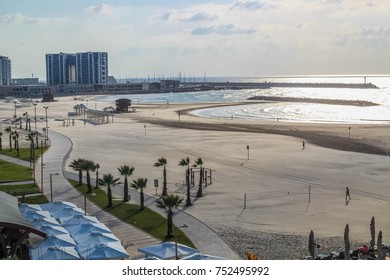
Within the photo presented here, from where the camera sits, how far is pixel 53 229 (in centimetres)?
1532

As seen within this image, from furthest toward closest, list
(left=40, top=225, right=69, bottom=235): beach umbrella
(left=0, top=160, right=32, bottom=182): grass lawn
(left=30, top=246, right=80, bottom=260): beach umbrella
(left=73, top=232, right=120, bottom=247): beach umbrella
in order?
(left=0, top=160, right=32, bottom=182): grass lawn, (left=40, top=225, right=69, bottom=235): beach umbrella, (left=73, top=232, right=120, bottom=247): beach umbrella, (left=30, top=246, right=80, bottom=260): beach umbrella

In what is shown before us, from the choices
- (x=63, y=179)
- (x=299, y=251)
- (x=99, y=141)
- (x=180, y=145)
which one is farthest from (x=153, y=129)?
(x=299, y=251)

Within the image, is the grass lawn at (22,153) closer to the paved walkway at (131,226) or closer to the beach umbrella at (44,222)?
the paved walkway at (131,226)

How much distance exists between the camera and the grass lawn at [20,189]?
72.8 feet

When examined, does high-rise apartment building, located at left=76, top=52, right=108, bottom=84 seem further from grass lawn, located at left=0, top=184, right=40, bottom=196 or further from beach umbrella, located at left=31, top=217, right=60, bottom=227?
beach umbrella, located at left=31, top=217, right=60, bottom=227

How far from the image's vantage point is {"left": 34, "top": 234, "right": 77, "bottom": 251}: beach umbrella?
1372 cm

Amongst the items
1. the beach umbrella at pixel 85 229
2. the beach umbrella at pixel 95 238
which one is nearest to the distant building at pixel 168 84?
the beach umbrella at pixel 85 229

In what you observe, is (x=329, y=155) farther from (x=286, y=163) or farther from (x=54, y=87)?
(x=54, y=87)

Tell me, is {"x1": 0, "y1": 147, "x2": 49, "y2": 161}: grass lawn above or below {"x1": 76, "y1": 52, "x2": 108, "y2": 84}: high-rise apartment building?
below

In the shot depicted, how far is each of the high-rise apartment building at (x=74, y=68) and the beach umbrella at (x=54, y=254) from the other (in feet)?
480

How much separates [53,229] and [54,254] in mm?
2242

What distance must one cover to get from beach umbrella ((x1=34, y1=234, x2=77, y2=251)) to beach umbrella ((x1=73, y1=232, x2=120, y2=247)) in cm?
28

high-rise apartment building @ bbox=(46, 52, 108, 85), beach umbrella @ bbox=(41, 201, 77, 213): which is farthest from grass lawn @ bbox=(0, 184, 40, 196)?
high-rise apartment building @ bbox=(46, 52, 108, 85)

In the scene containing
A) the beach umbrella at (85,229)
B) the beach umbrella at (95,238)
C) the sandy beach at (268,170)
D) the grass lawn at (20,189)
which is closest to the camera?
the beach umbrella at (95,238)
